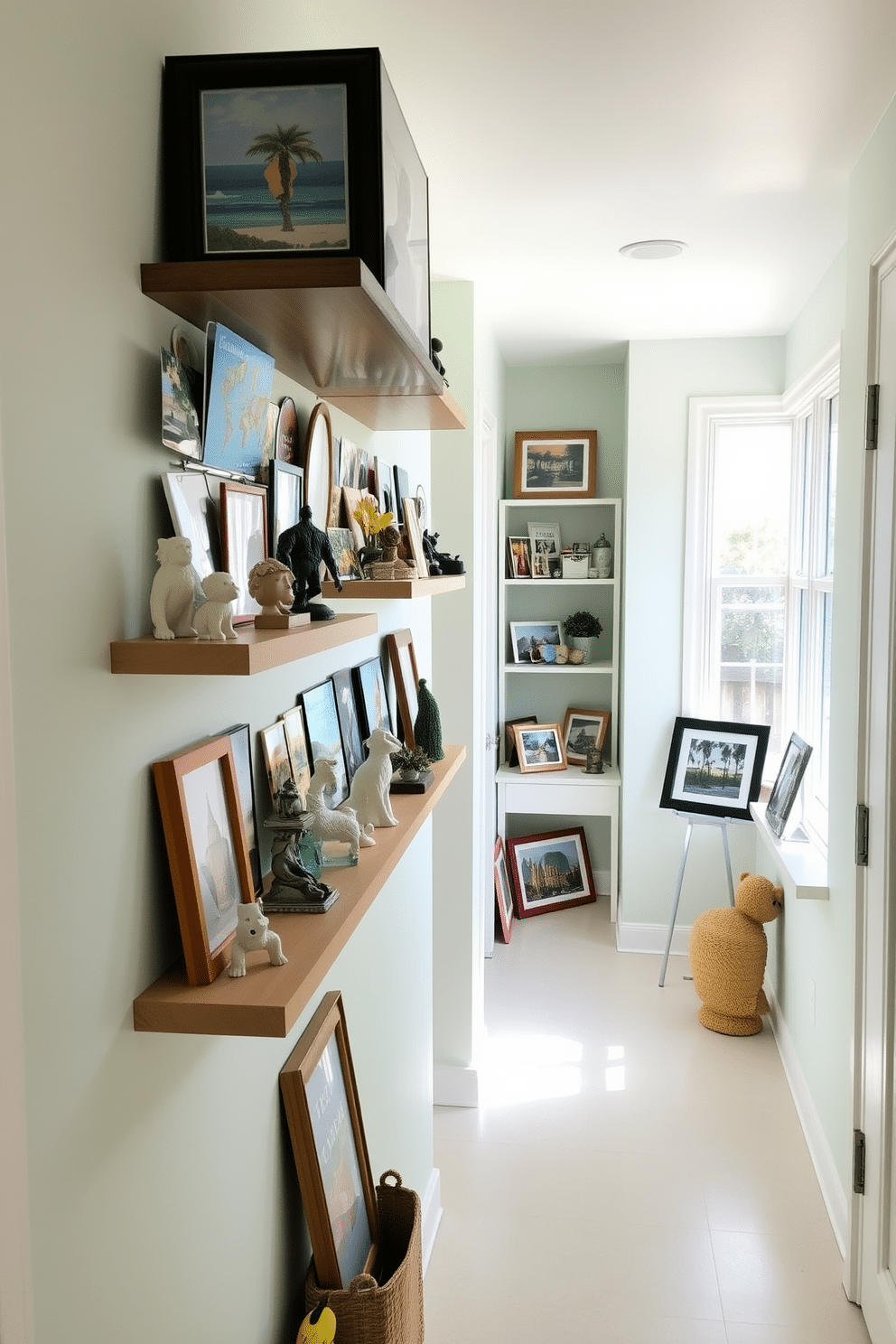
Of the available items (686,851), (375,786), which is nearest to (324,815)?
(375,786)

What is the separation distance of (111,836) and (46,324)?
1.50 feet

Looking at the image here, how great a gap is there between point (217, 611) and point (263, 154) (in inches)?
20.9

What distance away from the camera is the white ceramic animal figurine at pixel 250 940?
3.55 ft

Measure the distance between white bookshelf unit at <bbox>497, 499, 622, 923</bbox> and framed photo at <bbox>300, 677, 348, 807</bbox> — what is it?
306 centimetres

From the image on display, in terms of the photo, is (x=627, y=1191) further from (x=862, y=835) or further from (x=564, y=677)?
(x=564, y=677)

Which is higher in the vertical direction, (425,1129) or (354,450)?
(354,450)

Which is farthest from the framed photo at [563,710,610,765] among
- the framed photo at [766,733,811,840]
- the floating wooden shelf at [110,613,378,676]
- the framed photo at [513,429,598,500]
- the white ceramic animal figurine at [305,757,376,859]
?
the floating wooden shelf at [110,613,378,676]

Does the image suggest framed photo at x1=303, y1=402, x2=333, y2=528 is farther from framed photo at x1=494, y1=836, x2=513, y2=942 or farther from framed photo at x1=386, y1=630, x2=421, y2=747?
framed photo at x1=494, y1=836, x2=513, y2=942

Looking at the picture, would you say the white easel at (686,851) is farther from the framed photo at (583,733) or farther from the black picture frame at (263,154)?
the black picture frame at (263,154)

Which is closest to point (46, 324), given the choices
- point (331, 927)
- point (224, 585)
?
point (224, 585)

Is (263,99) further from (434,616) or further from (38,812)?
(434,616)

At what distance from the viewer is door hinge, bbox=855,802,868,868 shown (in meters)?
2.30

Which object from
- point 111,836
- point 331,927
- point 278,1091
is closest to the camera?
point 111,836

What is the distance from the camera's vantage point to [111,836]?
3.17ft
